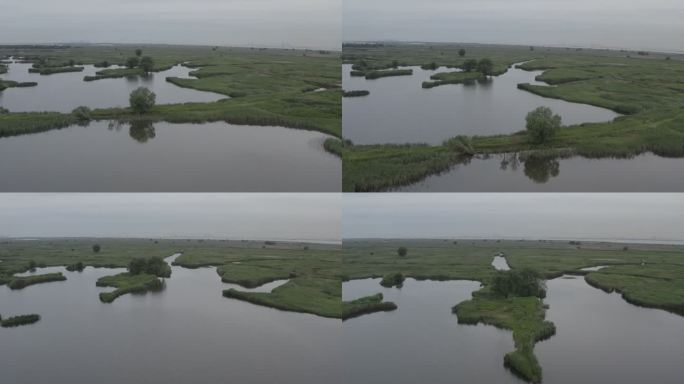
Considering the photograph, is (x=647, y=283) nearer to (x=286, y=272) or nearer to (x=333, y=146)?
(x=286, y=272)

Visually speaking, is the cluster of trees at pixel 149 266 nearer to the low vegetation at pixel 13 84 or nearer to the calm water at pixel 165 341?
the calm water at pixel 165 341

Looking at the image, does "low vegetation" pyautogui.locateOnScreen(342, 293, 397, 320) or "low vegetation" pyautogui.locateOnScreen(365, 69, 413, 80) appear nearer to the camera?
"low vegetation" pyautogui.locateOnScreen(365, 69, 413, 80)

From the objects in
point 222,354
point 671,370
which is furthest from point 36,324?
point 671,370

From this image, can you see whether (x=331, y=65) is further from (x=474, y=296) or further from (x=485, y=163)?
(x=474, y=296)

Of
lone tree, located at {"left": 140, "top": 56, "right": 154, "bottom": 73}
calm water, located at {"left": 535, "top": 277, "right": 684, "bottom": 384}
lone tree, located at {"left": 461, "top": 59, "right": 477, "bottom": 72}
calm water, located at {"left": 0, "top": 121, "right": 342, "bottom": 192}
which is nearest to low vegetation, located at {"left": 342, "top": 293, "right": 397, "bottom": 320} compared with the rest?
calm water, located at {"left": 535, "top": 277, "right": 684, "bottom": 384}

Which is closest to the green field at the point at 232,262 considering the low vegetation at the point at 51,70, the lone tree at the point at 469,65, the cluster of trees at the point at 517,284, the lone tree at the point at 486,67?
the cluster of trees at the point at 517,284

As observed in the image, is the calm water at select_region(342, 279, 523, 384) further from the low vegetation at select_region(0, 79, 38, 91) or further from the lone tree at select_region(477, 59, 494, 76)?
the low vegetation at select_region(0, 79, 38, 91)
